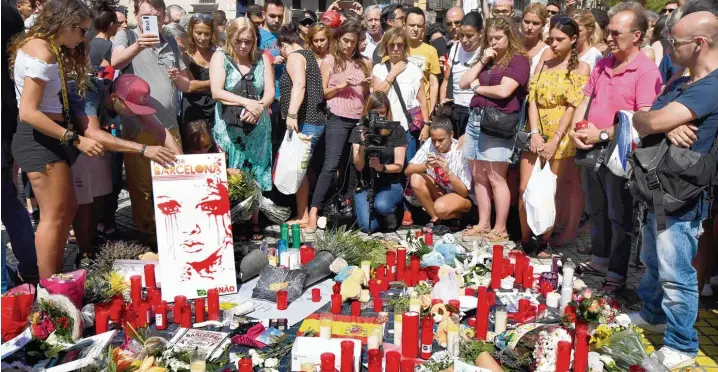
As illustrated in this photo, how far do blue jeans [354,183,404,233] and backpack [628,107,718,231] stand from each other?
2.84 m

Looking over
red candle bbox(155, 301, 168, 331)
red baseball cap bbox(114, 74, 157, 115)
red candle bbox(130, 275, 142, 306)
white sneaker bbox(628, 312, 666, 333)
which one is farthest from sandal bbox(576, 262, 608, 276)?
red baseball cap bbox(114, 74, 157, 115)

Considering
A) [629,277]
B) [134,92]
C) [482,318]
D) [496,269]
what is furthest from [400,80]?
[482,318]

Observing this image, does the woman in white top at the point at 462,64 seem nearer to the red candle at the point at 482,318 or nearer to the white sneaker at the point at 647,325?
the white sneaker at the point at 647,325

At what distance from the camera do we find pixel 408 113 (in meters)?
6.39

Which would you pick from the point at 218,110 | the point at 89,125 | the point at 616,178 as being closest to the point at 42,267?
the point at 89,125

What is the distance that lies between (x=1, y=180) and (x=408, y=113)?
→ 3565 millimetres

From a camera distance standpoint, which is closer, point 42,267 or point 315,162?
point 42,267

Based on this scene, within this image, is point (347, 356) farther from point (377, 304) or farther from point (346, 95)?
point (346, 95)

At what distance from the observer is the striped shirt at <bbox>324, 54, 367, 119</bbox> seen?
616cm

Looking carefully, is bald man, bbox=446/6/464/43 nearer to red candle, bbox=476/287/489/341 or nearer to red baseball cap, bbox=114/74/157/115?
red baseball cap, bbox=114/74/157/115

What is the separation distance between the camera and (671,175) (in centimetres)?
339

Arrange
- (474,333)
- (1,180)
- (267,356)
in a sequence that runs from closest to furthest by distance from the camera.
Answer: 1. (267,356)
2. (474,333)
3. (1,180)

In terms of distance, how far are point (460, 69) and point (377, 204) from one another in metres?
1.59

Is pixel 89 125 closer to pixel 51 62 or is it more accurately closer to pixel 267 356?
pixel 51 62
